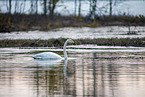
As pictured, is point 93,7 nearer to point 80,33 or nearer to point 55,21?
point 55,21

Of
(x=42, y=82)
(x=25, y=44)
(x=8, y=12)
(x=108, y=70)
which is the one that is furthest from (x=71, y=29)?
(x=42, y=82)

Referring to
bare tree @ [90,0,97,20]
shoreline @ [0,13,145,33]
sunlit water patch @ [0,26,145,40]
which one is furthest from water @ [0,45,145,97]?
bare tree @ [90,0,97,20]

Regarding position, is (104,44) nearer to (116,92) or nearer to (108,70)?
(108,70)

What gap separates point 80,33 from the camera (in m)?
34.5

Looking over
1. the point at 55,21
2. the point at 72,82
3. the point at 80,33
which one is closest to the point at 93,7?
the point at 55,21

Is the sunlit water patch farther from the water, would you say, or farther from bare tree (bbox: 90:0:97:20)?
the water

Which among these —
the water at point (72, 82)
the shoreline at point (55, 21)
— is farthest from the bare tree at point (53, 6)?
the water at point (72, 82)

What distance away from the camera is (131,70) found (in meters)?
12.2

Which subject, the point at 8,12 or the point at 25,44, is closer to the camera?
the point at 25,44

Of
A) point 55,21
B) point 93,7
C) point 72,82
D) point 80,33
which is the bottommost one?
point 80,33

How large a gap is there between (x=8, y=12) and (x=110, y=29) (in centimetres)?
1321

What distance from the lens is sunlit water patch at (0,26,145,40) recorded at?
31.7 m

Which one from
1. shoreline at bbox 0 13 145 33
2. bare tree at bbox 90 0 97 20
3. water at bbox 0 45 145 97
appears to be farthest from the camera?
bare tree at bbox 90 0 97 20

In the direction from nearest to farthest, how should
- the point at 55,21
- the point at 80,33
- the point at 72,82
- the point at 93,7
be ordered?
the point at 72,82
the point at 80,33
the point at 55,21
the point at 93,7
